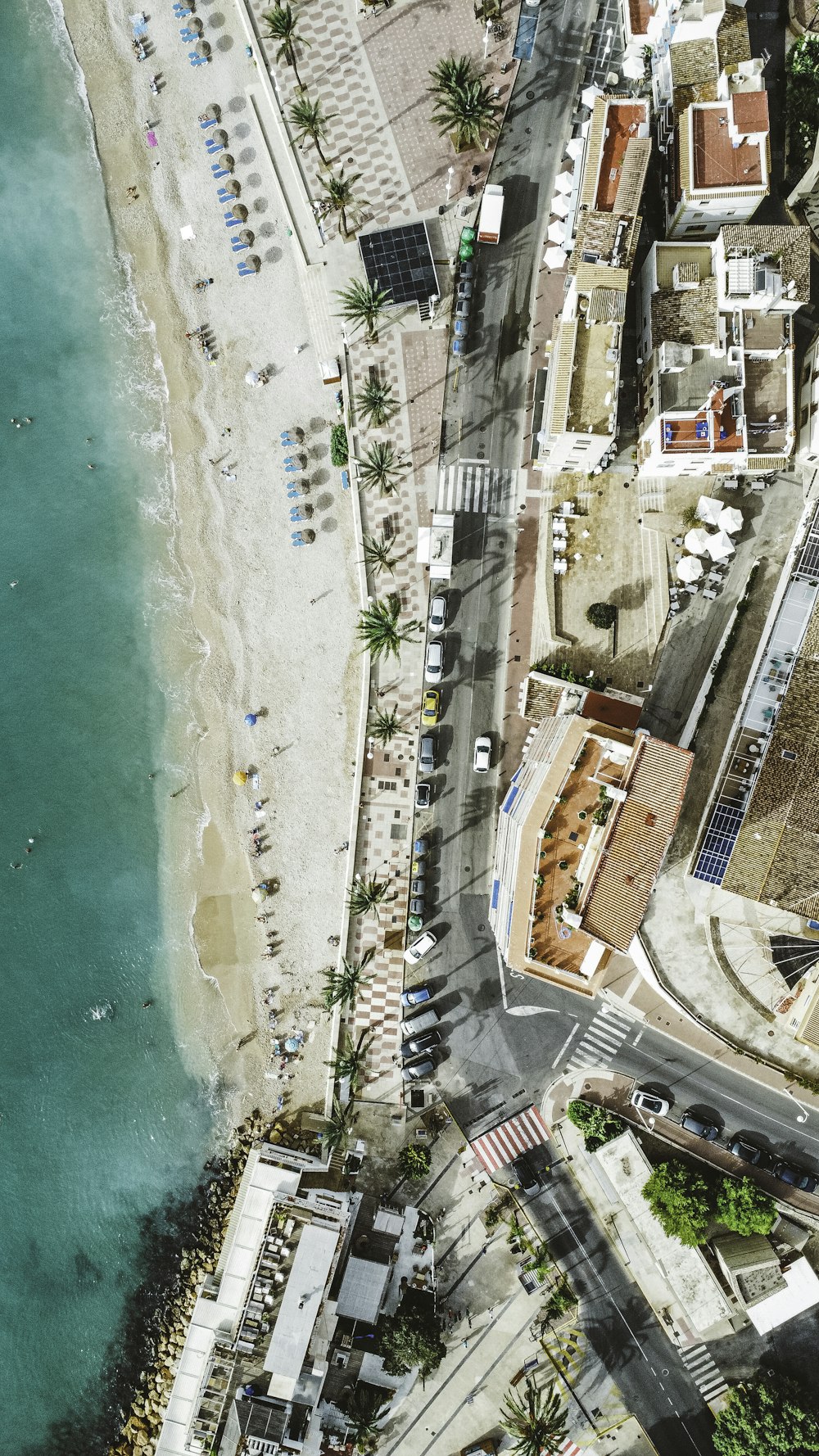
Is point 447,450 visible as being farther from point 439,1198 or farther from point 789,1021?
point 439,1198

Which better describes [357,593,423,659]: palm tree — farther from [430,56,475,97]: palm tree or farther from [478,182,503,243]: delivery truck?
[430,56,475,97]: palm tree

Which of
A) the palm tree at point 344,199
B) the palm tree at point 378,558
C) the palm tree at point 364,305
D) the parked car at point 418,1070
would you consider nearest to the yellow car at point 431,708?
the palm tree at point 378,558

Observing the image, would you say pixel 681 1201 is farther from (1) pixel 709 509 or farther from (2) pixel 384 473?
(2) pixel 384 473

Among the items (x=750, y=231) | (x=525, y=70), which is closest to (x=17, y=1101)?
(x=750, y=231)

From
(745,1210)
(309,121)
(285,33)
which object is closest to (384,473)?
(309,121)

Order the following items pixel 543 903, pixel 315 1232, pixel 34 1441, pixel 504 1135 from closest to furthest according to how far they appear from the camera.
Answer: pixel 543 903, pixel 315 1232, pixel 504 1135, pixel 34 1441

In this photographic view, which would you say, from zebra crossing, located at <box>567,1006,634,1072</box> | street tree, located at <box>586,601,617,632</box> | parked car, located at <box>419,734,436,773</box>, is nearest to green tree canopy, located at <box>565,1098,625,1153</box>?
zebra crossing, located at <box>567,1006,634,1072</box>
